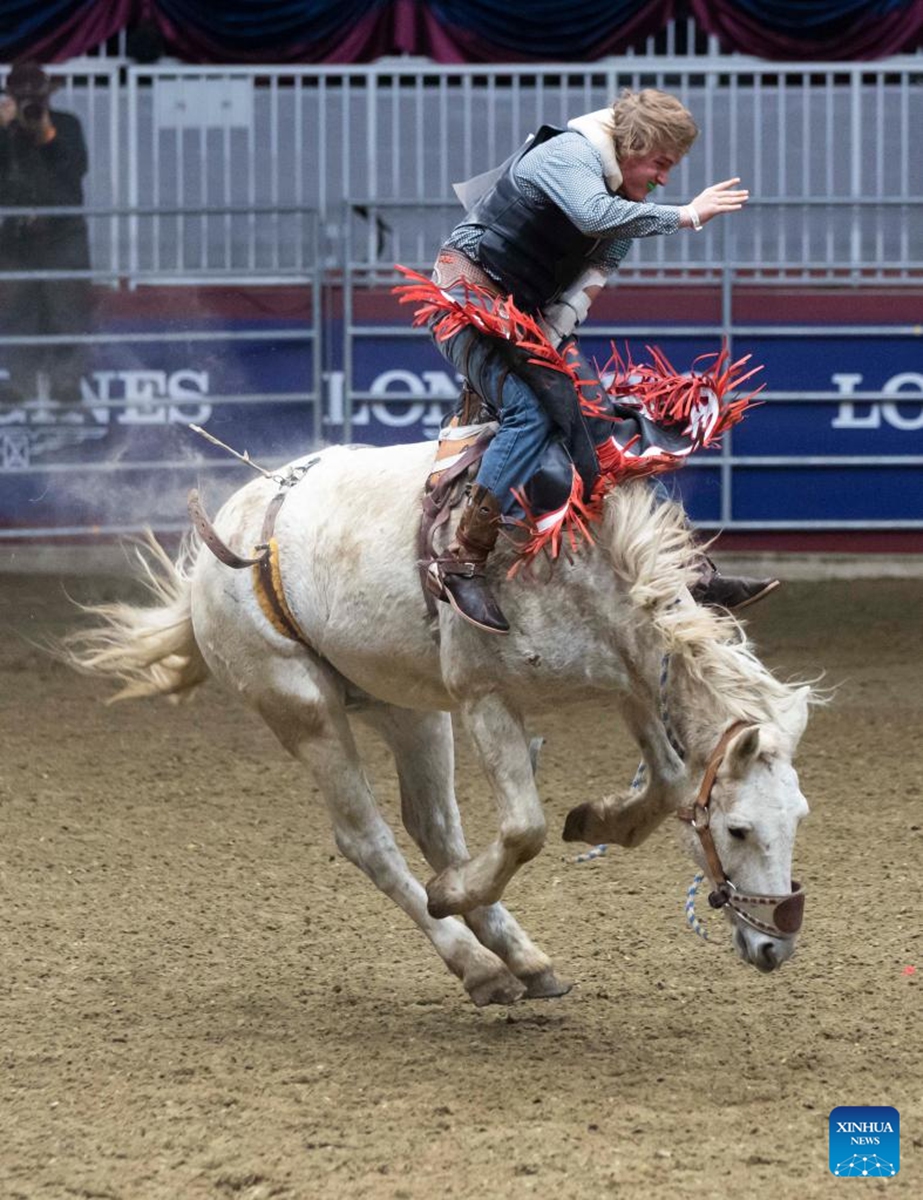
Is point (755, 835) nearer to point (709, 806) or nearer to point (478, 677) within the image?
point (709, 806)

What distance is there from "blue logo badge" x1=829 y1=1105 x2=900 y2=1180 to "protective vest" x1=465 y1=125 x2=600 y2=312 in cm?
173

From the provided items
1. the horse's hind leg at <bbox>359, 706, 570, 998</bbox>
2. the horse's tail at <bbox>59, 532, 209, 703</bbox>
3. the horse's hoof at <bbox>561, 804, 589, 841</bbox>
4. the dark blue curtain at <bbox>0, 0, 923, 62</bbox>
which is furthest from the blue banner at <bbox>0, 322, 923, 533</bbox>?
the horse's hoof at <bbox>561, 804, 589, 841</bbox>

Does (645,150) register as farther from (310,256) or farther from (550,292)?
(310,256)

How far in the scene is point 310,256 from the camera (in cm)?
1029

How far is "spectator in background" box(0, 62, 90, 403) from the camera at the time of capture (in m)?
10.1

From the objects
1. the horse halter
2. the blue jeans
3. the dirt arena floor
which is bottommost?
the dirt arena floor

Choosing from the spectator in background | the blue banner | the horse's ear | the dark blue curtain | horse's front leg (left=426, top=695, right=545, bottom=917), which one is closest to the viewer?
the horse's ear

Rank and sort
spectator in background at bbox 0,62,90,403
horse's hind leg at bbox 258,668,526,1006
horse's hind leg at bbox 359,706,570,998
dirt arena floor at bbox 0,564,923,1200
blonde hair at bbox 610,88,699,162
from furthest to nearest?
spectator in background at bbox 0,62,90,403 → horse's hind leg at bbox 359,706,570,998 → horse's hind leg at bbox 258,668,526,1006 → blonde hair at bbox 610,88,699,162 → dirt arena floor at bbox 0,564,923,1200

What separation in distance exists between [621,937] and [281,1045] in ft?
3.47

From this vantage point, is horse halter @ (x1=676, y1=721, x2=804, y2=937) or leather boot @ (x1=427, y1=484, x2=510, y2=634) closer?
horse halter @ (x1=676, y1=721, x2=804, y2=937)

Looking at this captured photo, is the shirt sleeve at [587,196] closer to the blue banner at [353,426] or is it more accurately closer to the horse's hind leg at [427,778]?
the horse's hind leg at [427,778]

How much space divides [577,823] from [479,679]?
15.7 inches

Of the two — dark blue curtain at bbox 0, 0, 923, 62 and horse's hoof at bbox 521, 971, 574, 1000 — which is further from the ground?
dark blue curtain at bbox 0, 0, 923, 62

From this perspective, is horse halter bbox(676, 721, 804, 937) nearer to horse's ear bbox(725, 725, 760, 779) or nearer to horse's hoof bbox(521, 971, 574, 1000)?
horse's ear bbox(725, 725, 760, 779)
